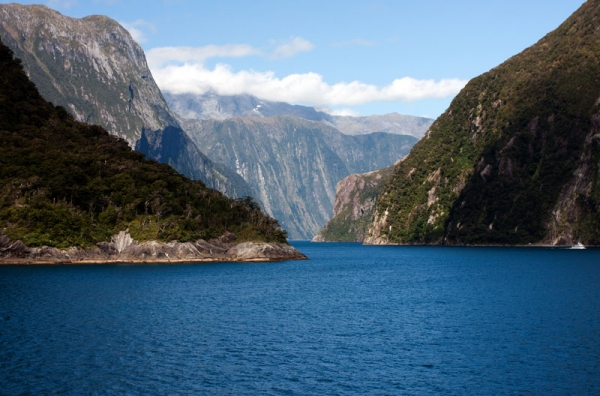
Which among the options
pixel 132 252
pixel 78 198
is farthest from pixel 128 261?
pixel 78 198

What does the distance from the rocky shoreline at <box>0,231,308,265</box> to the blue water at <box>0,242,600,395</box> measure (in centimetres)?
3077

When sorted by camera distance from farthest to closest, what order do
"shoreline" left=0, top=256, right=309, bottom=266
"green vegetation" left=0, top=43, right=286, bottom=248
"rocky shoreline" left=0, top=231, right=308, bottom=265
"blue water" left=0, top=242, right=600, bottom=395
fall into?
"green vegetation" left=0, top=43, right=286, bottom=248 → "rocky shoreline" left=0, top=231, right=308, bottom=265 → "shoreline" left=0, top=256, right=309, bottom=266 → "blue water" left=0, top=242, right=600, bottom=395

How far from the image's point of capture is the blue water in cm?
5075

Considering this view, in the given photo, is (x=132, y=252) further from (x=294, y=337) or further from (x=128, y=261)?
(x=294, y=337)

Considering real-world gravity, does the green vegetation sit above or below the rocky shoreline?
above

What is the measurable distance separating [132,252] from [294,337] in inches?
4485

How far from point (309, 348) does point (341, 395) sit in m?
16.4

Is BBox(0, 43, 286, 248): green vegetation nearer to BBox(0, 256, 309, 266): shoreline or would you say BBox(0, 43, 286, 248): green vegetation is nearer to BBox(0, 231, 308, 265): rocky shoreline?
BBox(0, 231, 308, 265): rocky shoreline

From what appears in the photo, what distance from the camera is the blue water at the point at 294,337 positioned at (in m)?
50.8

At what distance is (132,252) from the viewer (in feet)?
571

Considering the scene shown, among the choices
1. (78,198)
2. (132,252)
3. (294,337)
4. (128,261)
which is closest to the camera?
(294,337)

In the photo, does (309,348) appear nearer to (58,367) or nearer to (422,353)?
(422,353)

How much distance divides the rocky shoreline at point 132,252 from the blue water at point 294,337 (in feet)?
101

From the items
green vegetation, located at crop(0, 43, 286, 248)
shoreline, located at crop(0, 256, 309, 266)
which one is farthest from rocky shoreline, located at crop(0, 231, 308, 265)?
green vegetation, located at crop(0, 43, 286, 248)
